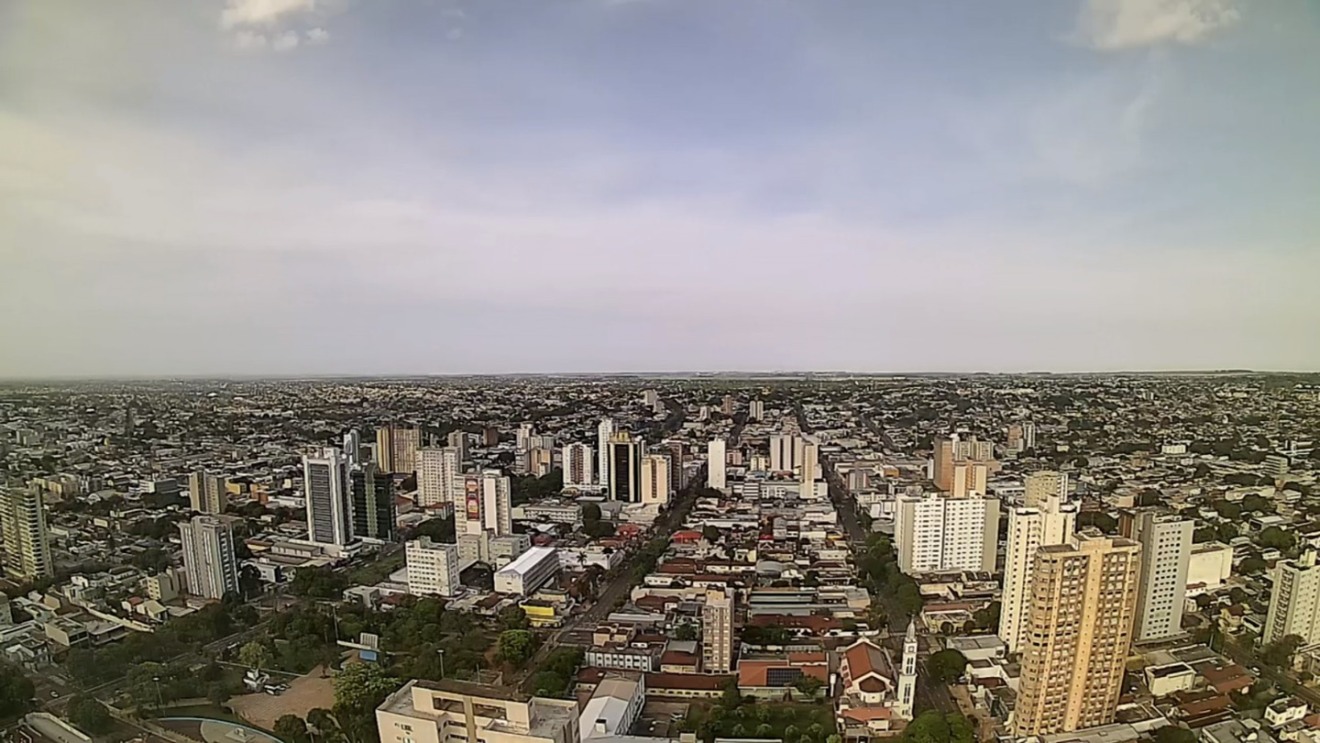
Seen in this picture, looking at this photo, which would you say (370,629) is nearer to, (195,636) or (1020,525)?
(195,636)

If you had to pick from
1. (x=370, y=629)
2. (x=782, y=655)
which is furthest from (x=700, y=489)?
(x=370, y=629)

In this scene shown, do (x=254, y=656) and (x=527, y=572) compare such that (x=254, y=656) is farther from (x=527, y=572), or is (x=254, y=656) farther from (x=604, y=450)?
(x=604, y=450)

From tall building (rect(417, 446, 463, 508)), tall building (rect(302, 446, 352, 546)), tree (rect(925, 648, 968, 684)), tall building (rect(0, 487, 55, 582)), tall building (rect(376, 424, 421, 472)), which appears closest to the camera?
tree (rect(925, 648, 968, 684))

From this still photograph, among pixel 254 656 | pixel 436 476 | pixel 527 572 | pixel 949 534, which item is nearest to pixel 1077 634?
pixel 949 534

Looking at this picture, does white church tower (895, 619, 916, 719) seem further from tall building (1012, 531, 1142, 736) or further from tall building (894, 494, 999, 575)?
tall building (894, 494, 999, 575)

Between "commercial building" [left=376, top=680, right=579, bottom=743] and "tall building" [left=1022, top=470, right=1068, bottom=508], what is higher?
"tall building" [left=1022, top=470, right=1068, bottom=508]

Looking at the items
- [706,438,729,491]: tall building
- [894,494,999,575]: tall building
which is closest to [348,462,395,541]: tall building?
[706,438,729,491]: tall building
